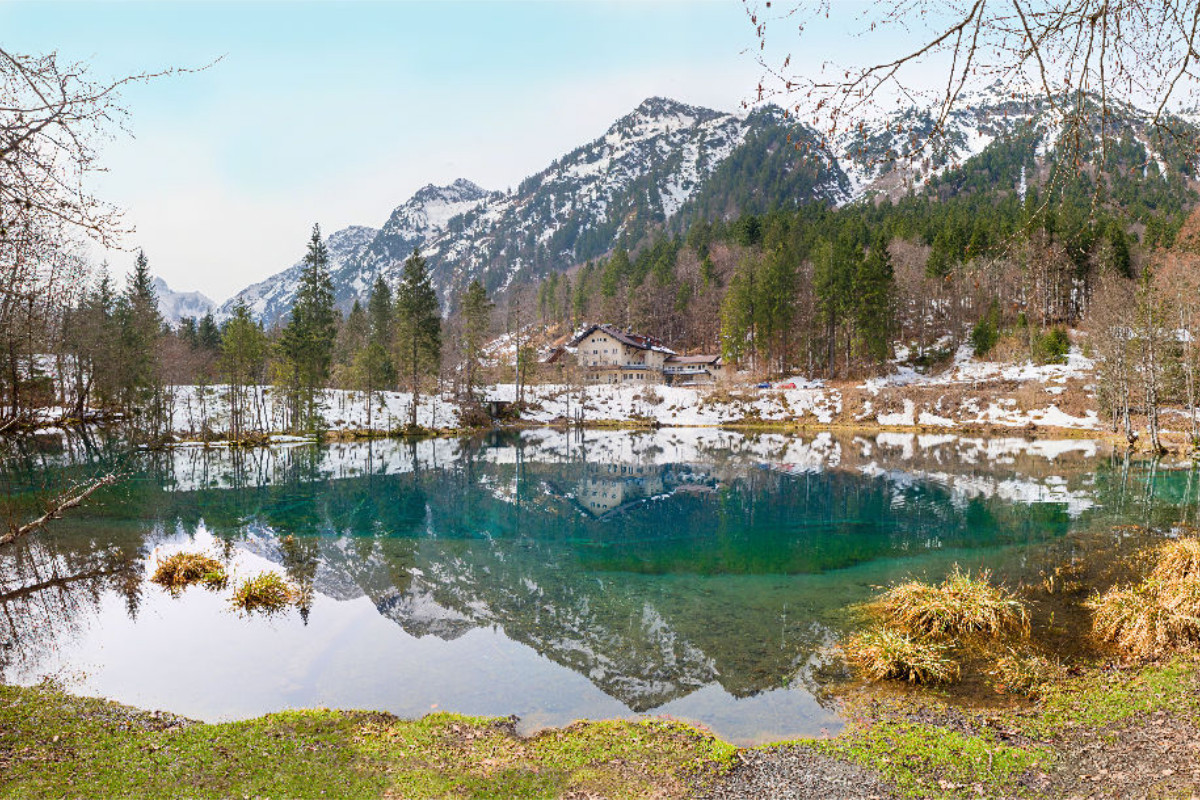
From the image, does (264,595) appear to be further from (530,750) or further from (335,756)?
(530,750)

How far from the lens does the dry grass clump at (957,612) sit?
1140cm

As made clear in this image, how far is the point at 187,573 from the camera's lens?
1605cm

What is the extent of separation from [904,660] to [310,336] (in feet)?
177

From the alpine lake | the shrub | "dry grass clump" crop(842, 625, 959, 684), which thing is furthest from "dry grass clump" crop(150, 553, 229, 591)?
the shrub

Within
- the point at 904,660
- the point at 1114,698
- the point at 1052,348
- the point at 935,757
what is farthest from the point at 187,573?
the point at 1052,348

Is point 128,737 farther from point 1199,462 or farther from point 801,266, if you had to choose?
point 801,266

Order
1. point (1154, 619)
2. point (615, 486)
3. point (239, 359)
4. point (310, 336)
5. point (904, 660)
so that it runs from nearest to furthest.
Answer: point (904, 660), point (1154, 619), point (615, 486), point (239, 359), point (310, 336)

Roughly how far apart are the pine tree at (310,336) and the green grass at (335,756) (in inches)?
1906

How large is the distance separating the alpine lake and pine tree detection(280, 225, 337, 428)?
17549 mm

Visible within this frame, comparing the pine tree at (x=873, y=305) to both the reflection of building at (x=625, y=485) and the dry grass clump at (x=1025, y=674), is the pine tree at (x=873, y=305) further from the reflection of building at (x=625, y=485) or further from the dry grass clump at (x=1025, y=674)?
the dry grass clump at (x=1025, y=674)

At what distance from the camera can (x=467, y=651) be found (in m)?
11.6

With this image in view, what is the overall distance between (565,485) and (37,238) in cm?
2795

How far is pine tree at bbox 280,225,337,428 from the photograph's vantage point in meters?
53.4

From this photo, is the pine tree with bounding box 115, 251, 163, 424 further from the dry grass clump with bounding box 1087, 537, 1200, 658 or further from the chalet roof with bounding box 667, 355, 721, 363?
the chalet roof with bounding box 667, 355, 721, 363
